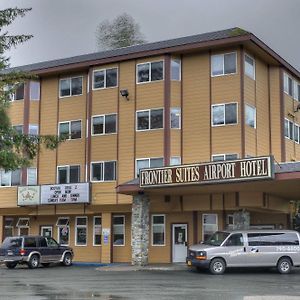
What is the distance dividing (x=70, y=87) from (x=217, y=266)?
17.2m

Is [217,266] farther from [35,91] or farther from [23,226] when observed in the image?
[35,91]

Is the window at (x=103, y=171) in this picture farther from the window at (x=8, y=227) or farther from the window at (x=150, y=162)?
the window at (x=8, y=227)

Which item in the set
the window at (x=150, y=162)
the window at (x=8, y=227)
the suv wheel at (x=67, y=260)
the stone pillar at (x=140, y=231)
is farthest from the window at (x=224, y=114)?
the window at (x=8, y=227)

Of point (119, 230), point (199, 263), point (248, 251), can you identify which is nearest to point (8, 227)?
point (119, 230)

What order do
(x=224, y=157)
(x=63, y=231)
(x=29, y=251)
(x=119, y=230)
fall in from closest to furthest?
(x=29, y=251)
(x=224, y=157)
(x=119, y=230)
(x=63, y=231)

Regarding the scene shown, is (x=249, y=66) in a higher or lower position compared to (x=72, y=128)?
higher

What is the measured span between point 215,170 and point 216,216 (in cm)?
652

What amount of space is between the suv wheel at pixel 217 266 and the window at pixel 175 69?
12.1 meters

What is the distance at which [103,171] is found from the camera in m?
34.6

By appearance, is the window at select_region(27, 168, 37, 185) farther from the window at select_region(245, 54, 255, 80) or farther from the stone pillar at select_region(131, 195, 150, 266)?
the window at select_region(245, 54, 255, 80)

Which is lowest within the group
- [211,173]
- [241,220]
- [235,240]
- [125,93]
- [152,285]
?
[152,285]

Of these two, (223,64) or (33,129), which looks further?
(33,129)

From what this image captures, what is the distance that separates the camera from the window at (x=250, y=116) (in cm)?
3200

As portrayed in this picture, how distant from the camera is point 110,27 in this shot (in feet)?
222
